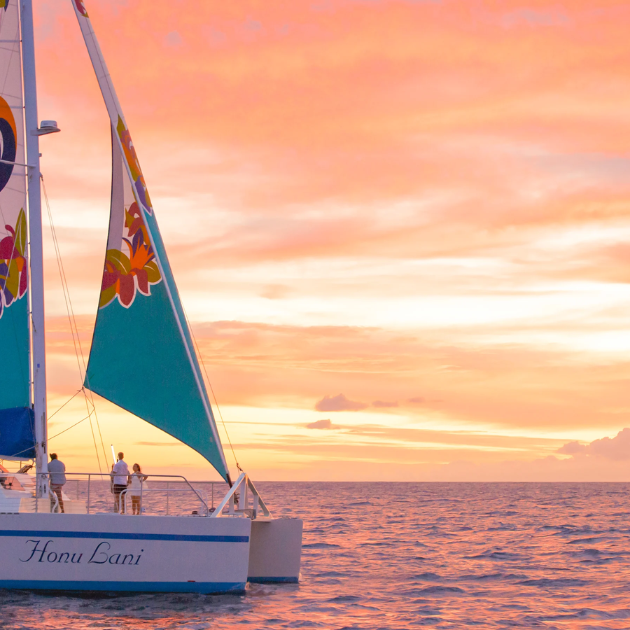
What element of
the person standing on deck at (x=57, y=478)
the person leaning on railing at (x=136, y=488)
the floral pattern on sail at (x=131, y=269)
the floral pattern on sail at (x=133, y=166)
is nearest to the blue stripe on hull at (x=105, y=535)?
the person leaning on railing at (x=136, y=488)

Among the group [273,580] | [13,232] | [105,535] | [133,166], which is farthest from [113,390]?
[273,580]

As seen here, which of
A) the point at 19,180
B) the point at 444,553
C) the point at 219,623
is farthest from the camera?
the point at 444,553

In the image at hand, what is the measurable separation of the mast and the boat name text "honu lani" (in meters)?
1.52

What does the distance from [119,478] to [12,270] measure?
4.45 m

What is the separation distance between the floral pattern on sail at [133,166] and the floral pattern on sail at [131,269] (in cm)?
35

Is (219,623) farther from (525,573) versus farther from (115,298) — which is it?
(525,573)

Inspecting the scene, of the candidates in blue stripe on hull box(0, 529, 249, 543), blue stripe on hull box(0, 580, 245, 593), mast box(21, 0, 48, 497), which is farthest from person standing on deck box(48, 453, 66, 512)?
blue stripe on hull box(0, 580, 245, 593)

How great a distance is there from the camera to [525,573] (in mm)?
22250

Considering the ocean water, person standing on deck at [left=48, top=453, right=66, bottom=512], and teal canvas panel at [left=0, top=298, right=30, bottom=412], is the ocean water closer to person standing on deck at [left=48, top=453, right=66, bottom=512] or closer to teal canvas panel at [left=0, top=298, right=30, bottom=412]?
person standing on deck at [left=48, top=453, right=66, bottom=512]

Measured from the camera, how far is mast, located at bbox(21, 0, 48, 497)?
16125 mm

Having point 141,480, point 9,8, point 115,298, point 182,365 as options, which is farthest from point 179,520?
point 9,8

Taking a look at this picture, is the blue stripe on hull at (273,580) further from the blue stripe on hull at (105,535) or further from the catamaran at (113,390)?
the blue stripe on hull at (105,535)

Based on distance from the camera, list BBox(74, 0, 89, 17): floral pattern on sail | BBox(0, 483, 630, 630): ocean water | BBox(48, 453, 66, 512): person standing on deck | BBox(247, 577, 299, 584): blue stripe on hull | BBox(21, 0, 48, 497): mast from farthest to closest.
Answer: BBox(247, 577, 299, 584): blue stripe on hull
BBox(74, 0, 89, 17): floral pattern on sail
BBox(21, 0, 48, 497): mast
BBox(48, 453, 66, 512): person standing on deck
BBox(0, 483, 630, 630): ocean water

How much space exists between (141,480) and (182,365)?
85.7 inches
